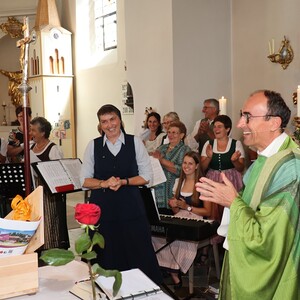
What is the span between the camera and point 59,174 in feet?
14.2

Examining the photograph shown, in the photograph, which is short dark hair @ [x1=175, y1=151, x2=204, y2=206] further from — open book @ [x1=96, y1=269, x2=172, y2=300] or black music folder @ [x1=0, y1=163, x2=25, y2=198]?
open book @ [x1=96, y1=269, x2=172, y2=300]

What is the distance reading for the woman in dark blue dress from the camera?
10.9 ft

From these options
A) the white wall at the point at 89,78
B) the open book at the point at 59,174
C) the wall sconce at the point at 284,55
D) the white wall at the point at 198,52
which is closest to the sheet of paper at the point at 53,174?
the open book at the point at 59,174

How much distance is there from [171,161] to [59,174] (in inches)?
41.9

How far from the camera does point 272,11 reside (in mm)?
5449

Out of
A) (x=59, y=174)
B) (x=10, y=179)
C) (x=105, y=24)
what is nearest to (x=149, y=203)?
(x=59, y=174)

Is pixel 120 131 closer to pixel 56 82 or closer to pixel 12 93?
pixel 56 82

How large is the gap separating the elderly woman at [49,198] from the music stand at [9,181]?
231mm

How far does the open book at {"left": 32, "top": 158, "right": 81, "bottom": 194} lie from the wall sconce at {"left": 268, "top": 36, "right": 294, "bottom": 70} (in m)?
2.51

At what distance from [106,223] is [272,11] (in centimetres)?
344

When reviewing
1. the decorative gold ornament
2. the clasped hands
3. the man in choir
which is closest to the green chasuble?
the clasped hands

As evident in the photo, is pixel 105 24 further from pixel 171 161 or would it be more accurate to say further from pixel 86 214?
pixel 86 214

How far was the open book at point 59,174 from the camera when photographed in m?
4.21

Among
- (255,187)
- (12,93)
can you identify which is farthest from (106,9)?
(255,187)
